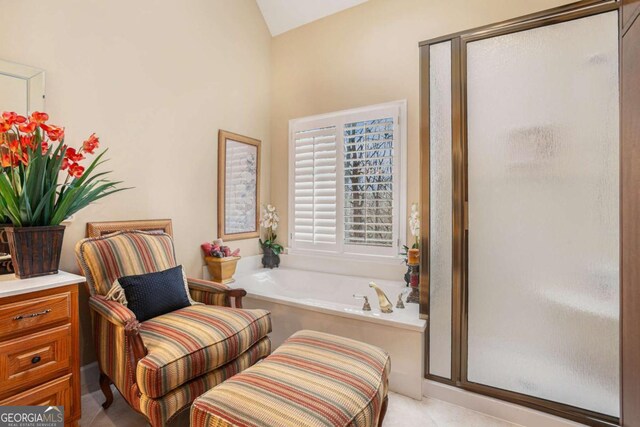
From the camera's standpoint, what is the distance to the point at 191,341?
1643mm

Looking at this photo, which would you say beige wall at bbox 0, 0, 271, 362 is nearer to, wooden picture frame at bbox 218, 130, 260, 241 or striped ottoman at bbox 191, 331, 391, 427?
→ wooden picture frame at bbox 218, 130, 260, 241

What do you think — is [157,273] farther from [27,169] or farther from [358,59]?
[358,59]

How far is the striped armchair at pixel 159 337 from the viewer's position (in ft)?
4.97

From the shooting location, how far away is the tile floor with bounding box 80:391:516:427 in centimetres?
183

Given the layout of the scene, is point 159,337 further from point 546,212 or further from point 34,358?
point 546,212

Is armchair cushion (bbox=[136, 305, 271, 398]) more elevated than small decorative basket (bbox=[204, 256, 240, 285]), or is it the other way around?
small decorative basket (bbox=[204, 256, 240, 285])

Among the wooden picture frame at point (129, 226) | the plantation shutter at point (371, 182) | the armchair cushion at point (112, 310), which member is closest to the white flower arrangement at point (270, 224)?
the plantation shutter at point (371, 182)

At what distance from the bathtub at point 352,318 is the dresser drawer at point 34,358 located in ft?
4.20

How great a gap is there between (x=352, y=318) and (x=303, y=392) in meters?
1.01

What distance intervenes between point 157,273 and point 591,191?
251cm

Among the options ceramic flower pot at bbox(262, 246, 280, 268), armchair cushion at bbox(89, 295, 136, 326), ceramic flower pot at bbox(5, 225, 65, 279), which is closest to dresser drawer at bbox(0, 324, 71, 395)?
armchair cushion at bbox(89, 295, 136, 326)

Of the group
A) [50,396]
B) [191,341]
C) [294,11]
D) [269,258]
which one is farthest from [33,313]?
[294,11]

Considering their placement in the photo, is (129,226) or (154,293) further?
(129,226)

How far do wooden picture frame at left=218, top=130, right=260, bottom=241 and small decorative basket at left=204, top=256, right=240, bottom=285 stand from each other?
278mm
